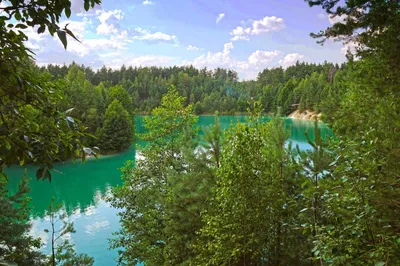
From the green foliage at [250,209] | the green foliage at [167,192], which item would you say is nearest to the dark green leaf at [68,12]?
the green foliage at [250,209]

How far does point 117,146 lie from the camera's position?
3303 centimetres

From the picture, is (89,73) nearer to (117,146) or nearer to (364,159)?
(117,146)

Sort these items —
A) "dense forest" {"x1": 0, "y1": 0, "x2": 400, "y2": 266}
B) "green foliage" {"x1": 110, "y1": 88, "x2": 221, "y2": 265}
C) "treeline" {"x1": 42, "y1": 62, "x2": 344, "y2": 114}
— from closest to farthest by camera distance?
1. "dense forest" {"x1": 0, "y1": 0, "x2": 400, "y2": 266}
2. "green foliage" {"x1": 110, "y1": 88, "x2": 221, "y2": 265}
3. "treeline" {"x1": 42, "y1": 62, "x2": 344, "y2": 114}

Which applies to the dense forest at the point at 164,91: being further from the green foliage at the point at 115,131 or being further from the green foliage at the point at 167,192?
the green foliage at the point at 167,192

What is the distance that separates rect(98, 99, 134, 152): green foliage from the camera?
32.1 metres

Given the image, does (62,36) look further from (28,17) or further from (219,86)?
(219,86)

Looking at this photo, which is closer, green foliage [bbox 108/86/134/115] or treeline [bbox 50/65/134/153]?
treeline [bbox 50/65/134/153]

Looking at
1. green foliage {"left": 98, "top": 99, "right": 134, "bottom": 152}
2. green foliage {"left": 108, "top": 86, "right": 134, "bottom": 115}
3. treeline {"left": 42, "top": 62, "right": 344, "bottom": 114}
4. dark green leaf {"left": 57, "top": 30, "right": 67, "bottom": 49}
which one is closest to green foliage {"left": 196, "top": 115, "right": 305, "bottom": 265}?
dark green leaf {"left": 57, "top": 30, "right": 67, "bottom": 49}

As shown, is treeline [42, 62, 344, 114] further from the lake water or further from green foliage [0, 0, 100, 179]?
green foliage [0, 0, 100, 179]

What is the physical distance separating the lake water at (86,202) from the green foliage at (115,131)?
87.8 inches

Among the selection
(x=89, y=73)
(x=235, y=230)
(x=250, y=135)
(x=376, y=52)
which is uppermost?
(x=89, y=73)

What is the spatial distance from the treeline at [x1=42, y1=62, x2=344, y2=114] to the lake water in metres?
36.5

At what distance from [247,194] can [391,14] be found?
3192 millimetres

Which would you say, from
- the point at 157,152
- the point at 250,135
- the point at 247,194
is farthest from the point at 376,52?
the point at 157,152
